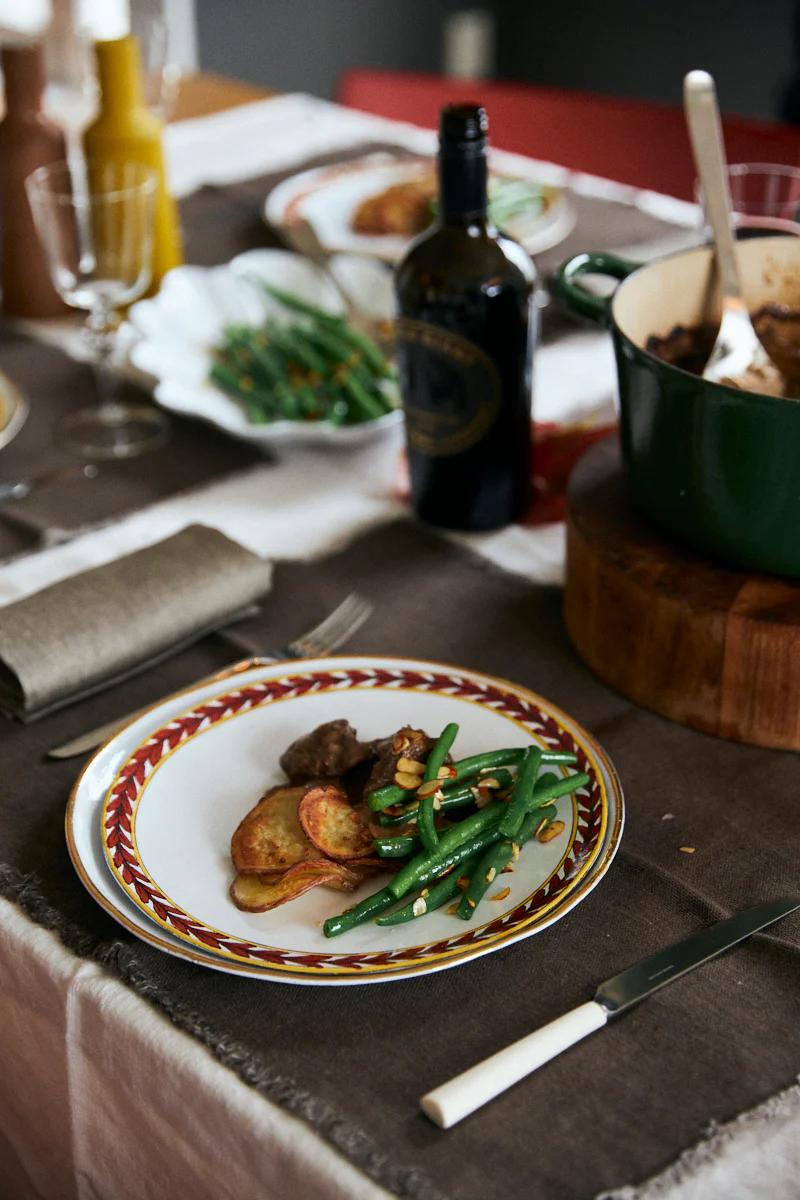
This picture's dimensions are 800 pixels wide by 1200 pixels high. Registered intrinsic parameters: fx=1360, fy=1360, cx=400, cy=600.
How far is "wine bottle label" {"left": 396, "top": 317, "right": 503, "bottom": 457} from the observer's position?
112cm

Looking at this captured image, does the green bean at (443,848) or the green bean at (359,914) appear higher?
the green bean at (443,848)

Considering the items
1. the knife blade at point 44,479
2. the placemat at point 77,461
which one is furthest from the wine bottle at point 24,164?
the knife blade at point 44,479

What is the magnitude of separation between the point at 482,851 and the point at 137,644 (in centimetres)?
36

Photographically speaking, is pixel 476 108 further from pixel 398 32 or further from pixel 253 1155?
pixel 398 32

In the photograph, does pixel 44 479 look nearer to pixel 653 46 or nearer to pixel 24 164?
A: pixel 24 164

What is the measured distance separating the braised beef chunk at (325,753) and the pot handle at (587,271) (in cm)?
39

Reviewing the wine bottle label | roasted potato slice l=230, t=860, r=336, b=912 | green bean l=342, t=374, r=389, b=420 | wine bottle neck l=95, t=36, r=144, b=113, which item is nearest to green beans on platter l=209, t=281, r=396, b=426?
green bean l=342, t=374, r=389, b=420

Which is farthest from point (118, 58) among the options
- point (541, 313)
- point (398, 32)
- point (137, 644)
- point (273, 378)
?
point (398, 32)

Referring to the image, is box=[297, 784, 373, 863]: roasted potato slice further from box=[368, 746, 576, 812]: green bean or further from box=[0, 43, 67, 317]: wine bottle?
box=[0, 43, 67, 317]: wine bottle

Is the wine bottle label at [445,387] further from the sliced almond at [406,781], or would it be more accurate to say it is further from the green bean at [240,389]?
the sliced almond at [406,781]

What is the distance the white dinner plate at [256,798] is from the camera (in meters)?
0.72

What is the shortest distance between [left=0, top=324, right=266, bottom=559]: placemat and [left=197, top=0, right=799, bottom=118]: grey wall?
305 centimetres

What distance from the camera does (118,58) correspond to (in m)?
1.52

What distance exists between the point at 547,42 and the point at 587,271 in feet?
13.1
